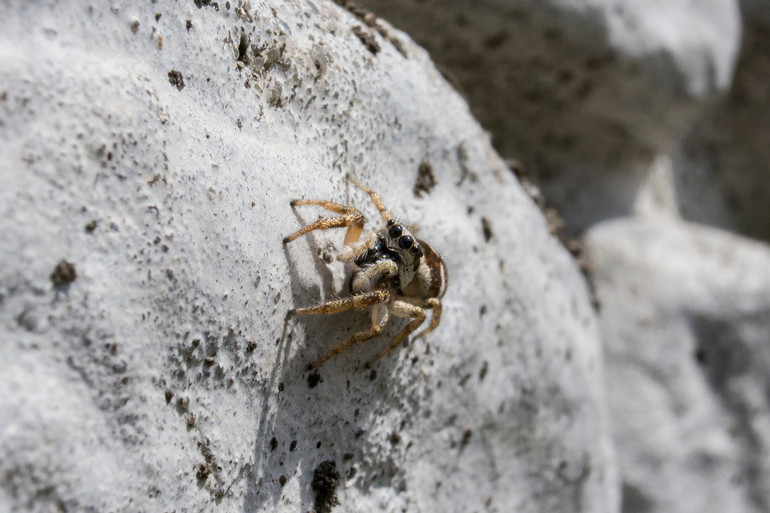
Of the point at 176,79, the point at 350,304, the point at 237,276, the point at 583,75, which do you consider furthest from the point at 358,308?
the point at 583,75

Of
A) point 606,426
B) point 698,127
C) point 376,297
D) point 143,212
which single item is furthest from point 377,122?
point 698,127

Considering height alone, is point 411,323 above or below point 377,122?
below

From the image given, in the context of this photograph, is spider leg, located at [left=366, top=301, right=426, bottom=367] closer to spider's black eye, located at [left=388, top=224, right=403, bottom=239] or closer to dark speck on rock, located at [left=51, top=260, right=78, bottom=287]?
spider's black eye, located at [left=388, top=224, right=403, bottom=239]

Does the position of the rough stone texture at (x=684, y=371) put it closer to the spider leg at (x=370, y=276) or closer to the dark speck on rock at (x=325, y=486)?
the spider leg at (x=370, y=276)

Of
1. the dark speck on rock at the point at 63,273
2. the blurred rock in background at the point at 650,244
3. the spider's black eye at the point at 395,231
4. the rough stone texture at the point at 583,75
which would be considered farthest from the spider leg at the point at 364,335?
the blurred rock in background at the point at 650,244

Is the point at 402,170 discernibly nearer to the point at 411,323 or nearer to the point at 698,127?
the point at 411,323

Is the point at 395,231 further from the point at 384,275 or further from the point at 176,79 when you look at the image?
the point at 176,79

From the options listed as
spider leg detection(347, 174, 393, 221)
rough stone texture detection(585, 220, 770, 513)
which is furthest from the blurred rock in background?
spider leg detection(347, 174, 393, 221)
